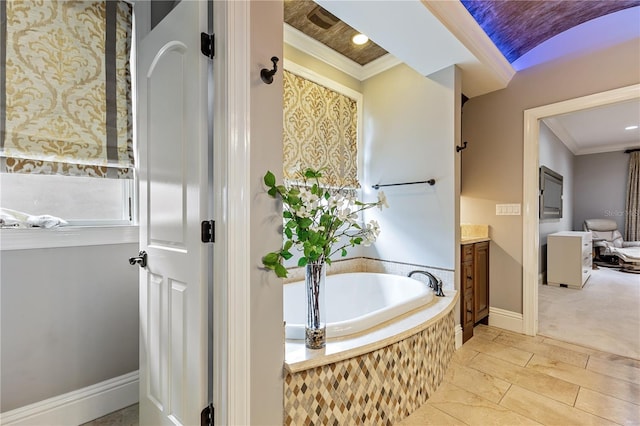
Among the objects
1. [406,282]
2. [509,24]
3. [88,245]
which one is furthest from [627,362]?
[88,245]

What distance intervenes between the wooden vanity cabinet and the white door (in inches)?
86.8

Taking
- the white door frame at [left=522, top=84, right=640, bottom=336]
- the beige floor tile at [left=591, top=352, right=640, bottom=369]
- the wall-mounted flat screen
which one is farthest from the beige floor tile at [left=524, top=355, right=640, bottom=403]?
the wall-mounted flat screen

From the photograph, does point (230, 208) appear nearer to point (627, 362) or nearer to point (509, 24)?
point (509, 24)

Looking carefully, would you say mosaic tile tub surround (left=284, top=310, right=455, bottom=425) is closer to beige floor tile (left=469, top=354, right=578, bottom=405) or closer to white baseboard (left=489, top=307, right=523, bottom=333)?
beige floor tile (left=469, top=354, right=578, bottom=405)

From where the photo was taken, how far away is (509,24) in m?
2.39

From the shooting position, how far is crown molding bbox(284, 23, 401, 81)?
2.44 metres

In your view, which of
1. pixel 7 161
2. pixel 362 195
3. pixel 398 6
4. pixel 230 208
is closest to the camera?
pixel 230 208

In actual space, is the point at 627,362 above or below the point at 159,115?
below

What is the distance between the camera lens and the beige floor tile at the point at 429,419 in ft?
4.99

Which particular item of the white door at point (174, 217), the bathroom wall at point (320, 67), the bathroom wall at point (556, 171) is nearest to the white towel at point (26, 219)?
the white door at point (174, 217)

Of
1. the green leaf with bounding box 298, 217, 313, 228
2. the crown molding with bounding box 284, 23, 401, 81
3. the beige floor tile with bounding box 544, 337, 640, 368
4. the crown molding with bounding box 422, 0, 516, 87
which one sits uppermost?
the crown molding with bounding box 284, 23, 401, 81

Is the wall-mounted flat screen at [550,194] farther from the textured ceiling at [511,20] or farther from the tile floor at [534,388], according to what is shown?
the tile floor at [534,388]

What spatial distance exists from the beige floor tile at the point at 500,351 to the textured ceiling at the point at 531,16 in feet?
8.81

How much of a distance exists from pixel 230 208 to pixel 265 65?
0.58m
